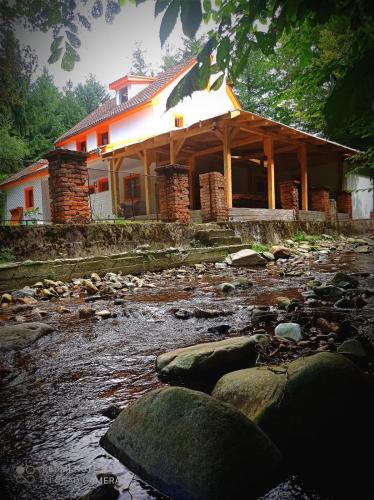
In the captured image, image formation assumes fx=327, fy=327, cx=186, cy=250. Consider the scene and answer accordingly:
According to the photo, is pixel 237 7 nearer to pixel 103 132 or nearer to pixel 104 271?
pixel 104 271

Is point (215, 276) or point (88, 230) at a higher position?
point (88, 230)

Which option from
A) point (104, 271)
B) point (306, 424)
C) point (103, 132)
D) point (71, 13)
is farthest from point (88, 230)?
point (103, 132)

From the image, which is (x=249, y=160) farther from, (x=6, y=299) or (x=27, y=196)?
(x=6, y=299)

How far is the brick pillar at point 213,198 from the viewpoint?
9477 millimetres

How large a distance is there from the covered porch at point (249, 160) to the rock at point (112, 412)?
28.0 ft

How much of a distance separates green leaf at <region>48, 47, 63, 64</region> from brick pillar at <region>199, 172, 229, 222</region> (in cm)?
807

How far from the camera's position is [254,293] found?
4.40m

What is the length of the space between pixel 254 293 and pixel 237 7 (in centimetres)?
342

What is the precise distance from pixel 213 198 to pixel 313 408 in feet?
27.9

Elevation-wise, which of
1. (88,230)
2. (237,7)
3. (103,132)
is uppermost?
(103,132)

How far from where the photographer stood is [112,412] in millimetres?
1559

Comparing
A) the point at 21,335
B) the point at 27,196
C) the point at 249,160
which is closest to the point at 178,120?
the point at 249,160

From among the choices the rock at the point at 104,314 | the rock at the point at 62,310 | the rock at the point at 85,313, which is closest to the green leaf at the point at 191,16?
the rock at the point at 104,314

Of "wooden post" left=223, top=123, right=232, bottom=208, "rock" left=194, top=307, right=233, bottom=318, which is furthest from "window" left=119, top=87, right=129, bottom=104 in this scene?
"rock" left=194, top=307, right=233, bottom=318
